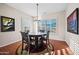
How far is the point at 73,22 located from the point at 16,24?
3.26 feet

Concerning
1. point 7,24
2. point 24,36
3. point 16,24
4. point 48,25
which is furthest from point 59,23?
point 7,24

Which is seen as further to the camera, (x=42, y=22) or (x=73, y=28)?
(x=42, y=22)

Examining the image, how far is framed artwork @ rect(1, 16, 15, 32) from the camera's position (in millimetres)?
1846

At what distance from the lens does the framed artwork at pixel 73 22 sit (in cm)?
172

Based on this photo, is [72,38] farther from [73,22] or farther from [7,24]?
[7,24]

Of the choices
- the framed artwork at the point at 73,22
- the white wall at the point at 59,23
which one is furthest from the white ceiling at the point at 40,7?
the framed artwork at the point at 73,22

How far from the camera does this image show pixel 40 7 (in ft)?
6.10

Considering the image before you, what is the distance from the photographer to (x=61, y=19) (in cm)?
188

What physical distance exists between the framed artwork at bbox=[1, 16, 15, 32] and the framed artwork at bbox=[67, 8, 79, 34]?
3.23 ft

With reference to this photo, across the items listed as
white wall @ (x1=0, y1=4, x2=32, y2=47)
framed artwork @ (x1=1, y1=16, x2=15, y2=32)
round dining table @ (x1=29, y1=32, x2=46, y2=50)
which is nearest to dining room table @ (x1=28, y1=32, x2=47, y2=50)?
round dining table @ (x1=29, y1=32, x2=46, y2=50)

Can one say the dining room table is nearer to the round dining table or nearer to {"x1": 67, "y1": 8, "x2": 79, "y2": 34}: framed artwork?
the round dining table

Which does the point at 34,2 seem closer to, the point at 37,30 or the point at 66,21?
the point at 37,30

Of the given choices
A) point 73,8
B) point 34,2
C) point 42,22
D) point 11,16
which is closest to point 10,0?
point 11,16

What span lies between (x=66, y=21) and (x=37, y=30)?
53 cm
